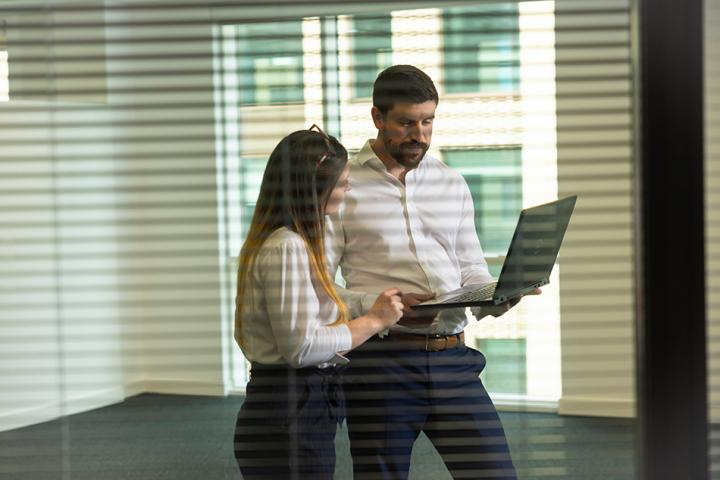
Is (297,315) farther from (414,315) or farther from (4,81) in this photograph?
(4,81)

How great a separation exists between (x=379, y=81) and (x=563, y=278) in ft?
2.23

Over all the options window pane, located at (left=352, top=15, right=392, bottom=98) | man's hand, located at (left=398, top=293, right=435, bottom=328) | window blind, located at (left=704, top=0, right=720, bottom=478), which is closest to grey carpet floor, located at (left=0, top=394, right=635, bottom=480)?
window blind, located at (left=704, top=0, right=720, bottom=478)

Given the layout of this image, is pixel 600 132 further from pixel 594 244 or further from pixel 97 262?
pixel 97 262

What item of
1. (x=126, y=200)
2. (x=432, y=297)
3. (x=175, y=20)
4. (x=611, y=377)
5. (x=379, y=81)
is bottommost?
(x=611, y=377)

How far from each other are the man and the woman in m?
0.08

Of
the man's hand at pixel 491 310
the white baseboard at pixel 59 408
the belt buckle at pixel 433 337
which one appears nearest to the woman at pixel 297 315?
the belt buckle at pixel 433 337

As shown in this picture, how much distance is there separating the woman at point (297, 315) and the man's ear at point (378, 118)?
0.16 m

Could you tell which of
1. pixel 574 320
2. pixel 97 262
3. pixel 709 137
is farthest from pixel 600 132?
pixel 97 262

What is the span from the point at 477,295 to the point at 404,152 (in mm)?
397

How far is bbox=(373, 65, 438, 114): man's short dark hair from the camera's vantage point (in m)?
2.64

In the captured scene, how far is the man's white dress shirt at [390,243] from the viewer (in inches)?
103

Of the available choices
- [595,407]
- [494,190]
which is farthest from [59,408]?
[595,407]

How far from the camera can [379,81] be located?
105 inches

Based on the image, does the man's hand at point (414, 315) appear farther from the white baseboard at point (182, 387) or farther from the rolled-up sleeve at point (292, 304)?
the white baseboard at point (182, 387)
